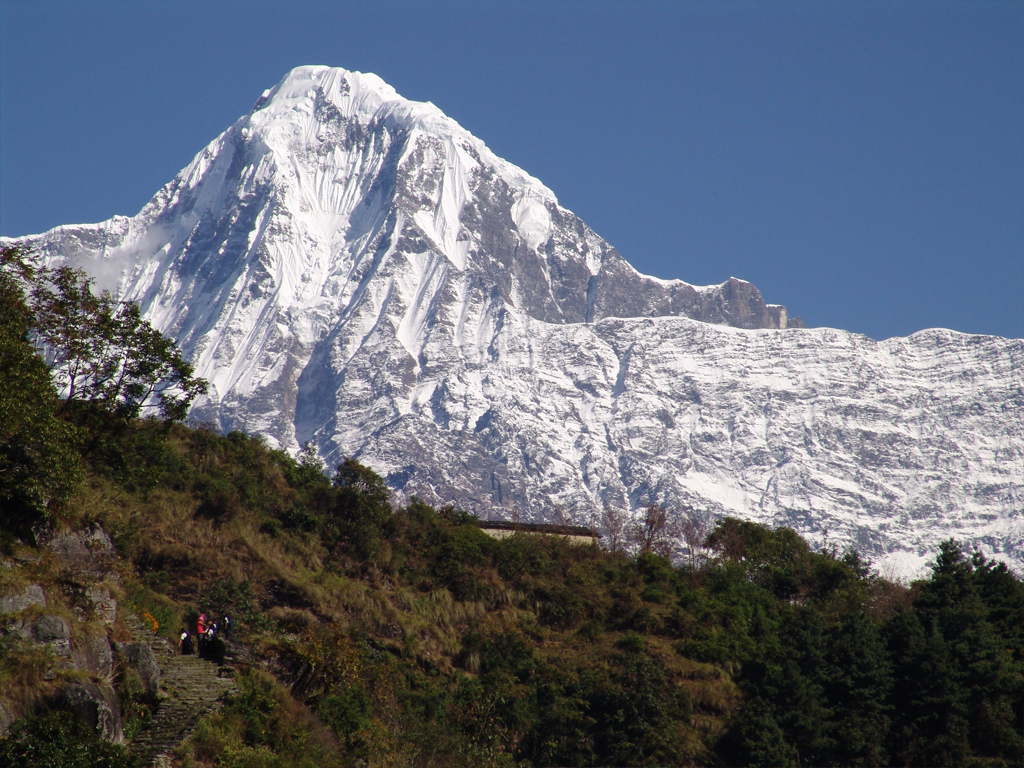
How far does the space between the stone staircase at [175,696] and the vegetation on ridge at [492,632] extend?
62cm

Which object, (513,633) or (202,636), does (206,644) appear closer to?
(202,636)

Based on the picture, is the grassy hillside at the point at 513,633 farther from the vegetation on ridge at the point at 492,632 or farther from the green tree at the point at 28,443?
the green tree at the point at 28,443

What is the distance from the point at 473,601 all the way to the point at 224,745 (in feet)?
66.8

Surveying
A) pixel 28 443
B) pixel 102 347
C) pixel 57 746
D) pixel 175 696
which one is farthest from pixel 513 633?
pixel 57 746

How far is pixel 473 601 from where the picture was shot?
123 ft

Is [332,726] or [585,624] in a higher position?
[585,624]

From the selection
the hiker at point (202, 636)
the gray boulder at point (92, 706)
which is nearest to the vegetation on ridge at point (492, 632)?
the hiker at point (202, 636)

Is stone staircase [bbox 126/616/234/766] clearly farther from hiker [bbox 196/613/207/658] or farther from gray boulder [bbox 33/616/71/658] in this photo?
gray boulder [bbox 33/616/71/658]

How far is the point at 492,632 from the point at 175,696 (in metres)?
17.6

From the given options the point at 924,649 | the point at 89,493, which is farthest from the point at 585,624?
the point at 89,493

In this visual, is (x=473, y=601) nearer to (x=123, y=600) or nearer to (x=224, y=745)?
(x=123, y=600)

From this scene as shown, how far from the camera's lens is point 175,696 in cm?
1880

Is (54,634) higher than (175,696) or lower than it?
higher

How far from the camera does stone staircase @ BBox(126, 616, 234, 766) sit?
16.6 m
